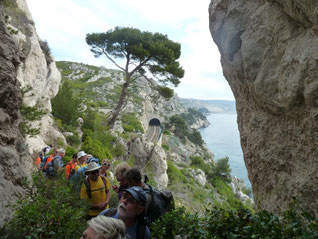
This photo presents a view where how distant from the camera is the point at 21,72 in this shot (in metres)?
10.1

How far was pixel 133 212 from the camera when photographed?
2320mm

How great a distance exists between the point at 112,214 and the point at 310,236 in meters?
1.97

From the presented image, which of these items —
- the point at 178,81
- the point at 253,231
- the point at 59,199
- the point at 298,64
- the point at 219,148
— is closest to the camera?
the point at 253,231

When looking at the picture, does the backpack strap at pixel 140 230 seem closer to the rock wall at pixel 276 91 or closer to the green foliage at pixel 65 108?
the rock wall at pixel 276 91

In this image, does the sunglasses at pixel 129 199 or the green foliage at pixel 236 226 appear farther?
the sunglasses at pixel 129 199

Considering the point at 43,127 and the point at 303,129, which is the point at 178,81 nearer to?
the point at 43,127

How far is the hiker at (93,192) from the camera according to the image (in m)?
3.99

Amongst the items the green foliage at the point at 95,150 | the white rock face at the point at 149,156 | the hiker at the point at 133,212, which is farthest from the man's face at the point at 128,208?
the white rock face at the point at 149,156

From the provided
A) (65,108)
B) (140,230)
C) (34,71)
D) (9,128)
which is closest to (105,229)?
(140,230)

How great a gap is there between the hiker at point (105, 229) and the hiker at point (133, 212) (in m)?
0.46

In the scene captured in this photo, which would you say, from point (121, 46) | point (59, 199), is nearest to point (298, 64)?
point (59, 199)

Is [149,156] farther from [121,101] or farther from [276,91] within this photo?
[276,91]

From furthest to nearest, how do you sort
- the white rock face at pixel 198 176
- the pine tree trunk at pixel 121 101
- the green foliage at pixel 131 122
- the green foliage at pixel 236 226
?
the green foliage at pixel 131 122
the white rock face at pixel 198 176
the pine tree trunk at pixel 121 101
the green foliage at pixel 236 226

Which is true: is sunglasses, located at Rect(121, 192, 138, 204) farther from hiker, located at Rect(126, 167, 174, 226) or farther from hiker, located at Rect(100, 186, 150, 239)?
hiker, located at Rect(126, 167, 174, 226)
